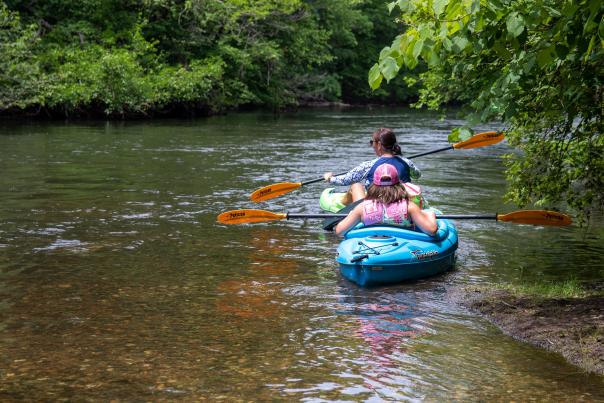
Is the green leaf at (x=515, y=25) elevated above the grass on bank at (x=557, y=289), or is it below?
above

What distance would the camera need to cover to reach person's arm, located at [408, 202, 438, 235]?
7.46 m

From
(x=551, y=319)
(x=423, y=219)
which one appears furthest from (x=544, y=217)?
(x=551, y=319)

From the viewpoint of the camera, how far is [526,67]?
4578 millimetres

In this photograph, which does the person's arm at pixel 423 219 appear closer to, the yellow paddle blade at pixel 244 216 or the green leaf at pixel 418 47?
the yellow paddle blade at pixel 244 216

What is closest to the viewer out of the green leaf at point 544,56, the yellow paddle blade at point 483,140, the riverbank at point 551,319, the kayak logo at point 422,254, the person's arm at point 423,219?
the green leaf at point 544,56

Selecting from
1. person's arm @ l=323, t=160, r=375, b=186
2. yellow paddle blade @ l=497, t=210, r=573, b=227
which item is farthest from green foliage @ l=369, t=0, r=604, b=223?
person's arm @ l=323, t=160, r=375, b=186

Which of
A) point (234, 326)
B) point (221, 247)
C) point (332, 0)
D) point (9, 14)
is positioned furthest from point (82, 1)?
point (234, 326)

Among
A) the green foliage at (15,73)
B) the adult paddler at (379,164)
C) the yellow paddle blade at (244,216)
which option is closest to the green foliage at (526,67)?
the adult paddler at (379,164)

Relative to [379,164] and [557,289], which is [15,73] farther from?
[557,289]

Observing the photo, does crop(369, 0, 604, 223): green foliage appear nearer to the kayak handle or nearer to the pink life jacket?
the pink life jacket

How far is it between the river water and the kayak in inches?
5.0

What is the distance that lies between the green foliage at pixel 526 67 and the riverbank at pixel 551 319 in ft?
4.50

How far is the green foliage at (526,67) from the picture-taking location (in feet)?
14.0

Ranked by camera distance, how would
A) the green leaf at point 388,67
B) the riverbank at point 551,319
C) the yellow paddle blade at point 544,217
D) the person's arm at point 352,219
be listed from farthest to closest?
the yellow paddle blade at point 544,217
the person's arm at point 352,219
the riverbank at point 551,319
the green leaf at point 388,67
